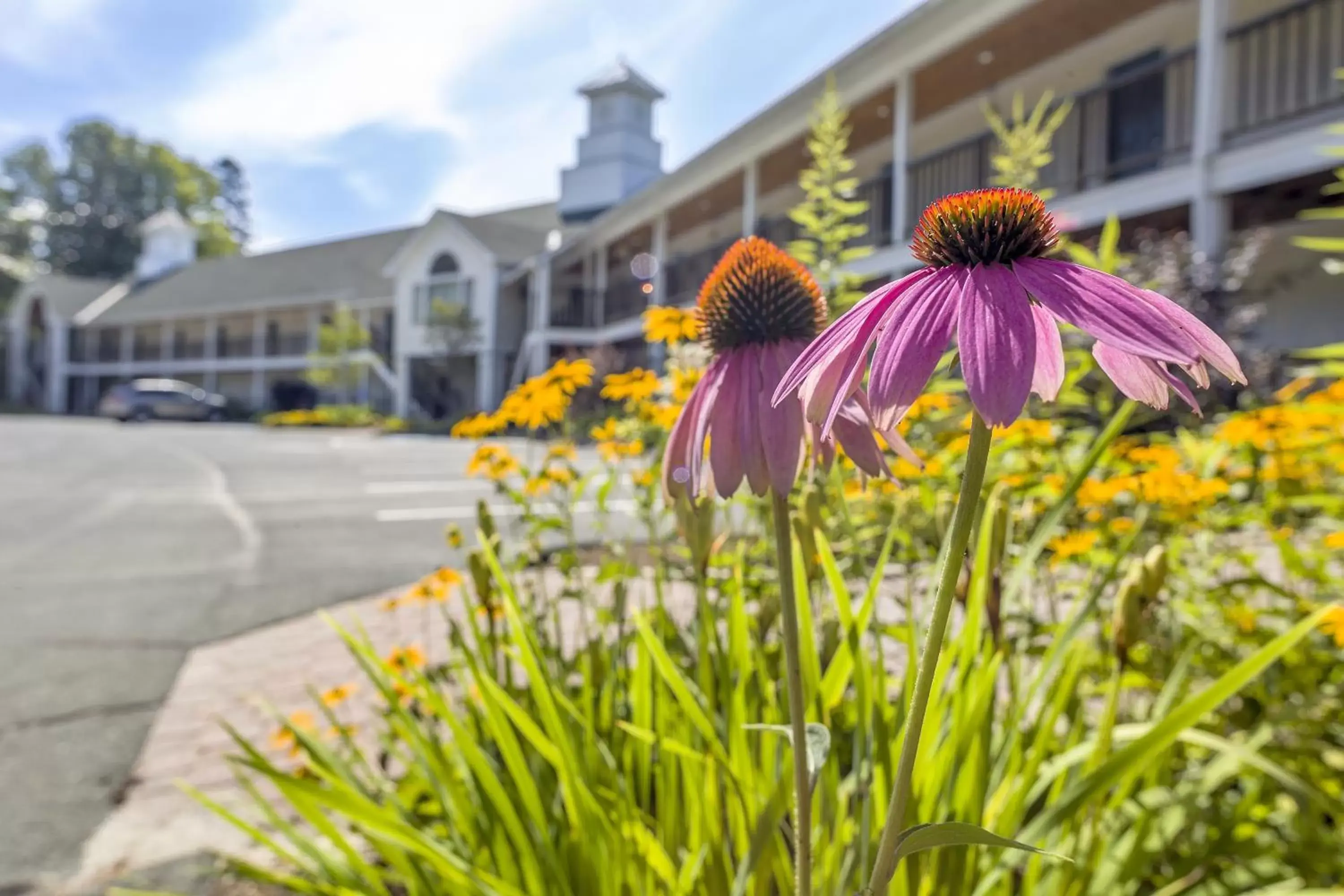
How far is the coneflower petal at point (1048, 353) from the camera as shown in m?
0.51

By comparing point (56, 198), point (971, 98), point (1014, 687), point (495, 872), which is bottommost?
point (495, 872)

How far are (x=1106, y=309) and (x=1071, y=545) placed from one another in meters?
1.35

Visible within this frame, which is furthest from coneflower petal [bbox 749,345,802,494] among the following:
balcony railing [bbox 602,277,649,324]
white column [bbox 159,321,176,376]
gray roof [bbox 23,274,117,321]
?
gray roof [bbox 23,274,117,321]

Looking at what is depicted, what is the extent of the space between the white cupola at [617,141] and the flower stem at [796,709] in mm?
26925

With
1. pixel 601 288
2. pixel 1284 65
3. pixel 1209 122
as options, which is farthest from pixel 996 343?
pixel 601 288

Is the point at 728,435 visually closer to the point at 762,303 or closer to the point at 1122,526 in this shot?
the point at 762,303

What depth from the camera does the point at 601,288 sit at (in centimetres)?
2134

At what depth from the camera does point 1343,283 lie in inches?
286

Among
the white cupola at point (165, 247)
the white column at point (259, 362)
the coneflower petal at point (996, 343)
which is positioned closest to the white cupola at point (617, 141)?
the white column at point (259, 362)

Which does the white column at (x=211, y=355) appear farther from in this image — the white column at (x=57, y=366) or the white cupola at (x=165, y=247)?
the white cupola at (x=165, y=247)

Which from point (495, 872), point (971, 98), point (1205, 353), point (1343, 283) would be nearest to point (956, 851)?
point (495, 872)

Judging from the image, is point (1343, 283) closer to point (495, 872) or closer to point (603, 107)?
point (495, 872)

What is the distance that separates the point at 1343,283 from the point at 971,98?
504 cm

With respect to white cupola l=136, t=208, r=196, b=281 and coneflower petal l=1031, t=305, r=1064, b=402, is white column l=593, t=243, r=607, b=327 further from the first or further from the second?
white cupola l=136, t=208, r=196, b=281
